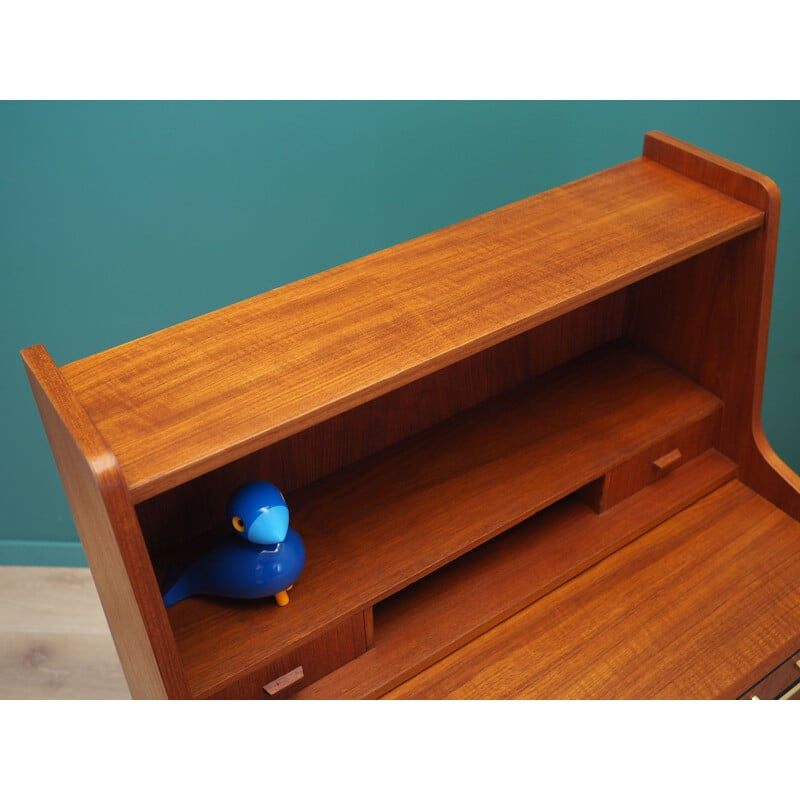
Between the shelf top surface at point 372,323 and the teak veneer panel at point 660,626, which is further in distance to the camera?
the teak veneer panel at point 660,626

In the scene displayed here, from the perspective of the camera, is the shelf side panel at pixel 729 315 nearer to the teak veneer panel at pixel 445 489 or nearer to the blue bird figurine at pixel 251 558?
the teak veneer panel at pixel 445 489

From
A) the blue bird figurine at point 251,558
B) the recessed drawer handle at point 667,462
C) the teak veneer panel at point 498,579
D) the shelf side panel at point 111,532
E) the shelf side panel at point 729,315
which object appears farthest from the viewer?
the recessed drawer handle at point 667,462

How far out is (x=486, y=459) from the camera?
156 cm

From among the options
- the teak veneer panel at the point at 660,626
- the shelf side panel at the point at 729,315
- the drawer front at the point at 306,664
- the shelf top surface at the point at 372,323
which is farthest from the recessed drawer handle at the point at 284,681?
the shelf side panel at the point at 729,315

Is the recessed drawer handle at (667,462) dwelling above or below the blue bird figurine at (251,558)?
below

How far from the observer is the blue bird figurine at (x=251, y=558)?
1.24 metres

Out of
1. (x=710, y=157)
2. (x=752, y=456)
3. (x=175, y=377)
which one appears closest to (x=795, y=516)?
(x=752, y=456)

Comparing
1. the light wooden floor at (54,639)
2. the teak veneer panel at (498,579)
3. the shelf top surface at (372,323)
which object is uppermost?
the shelf top surface at (372,323)

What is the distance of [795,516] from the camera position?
1.65 metres

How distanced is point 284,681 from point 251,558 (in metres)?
0.18

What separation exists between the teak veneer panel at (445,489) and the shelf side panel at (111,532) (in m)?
0.09

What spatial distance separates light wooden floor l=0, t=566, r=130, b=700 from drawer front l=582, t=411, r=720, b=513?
144 cm

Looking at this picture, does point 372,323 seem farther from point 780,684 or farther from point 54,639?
point 54,639
